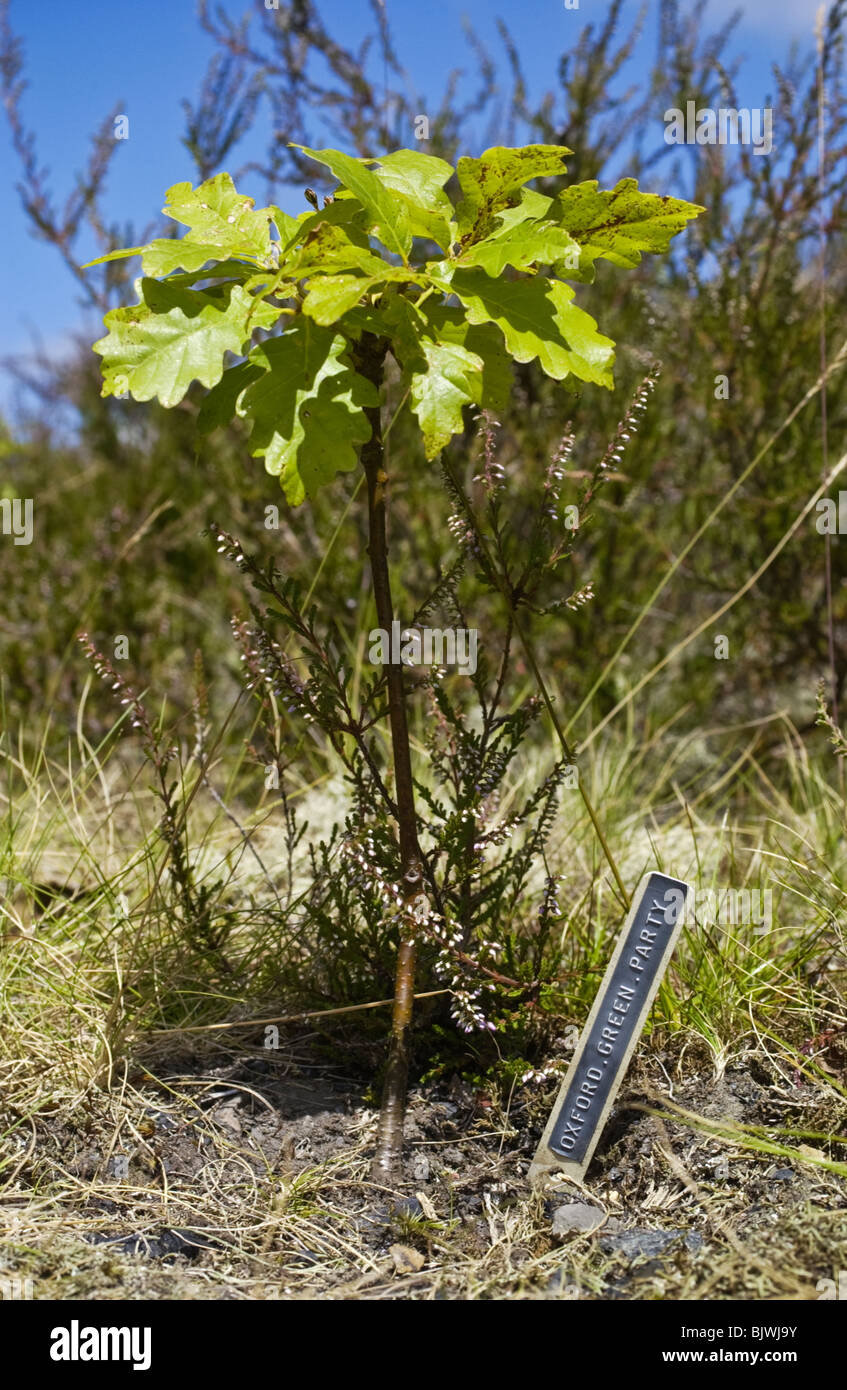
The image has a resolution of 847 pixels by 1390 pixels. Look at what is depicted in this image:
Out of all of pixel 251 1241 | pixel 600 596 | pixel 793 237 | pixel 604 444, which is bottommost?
pixel 251 1241

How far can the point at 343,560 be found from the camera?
3.80 metres

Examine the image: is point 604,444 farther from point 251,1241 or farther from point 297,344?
point 251,1241

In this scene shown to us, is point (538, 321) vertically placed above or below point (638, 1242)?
above

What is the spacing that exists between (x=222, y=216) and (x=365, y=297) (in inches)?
9.5

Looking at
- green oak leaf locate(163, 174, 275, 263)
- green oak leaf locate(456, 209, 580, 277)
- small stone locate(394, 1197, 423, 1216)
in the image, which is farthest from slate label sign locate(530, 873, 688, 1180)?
green oak leaf locate(163, 174, 275, 263)

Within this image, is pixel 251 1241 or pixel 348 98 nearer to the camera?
pixel 251 1241

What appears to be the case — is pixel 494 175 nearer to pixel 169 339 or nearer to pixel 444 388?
pixel 444 388

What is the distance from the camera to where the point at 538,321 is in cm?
146

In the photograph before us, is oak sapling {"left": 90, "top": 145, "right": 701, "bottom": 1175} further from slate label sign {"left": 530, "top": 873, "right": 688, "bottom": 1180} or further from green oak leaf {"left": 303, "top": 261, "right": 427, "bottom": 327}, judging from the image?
slate label sign {"left": 530, "top": 873, "right": 688, "bottom": 1180}

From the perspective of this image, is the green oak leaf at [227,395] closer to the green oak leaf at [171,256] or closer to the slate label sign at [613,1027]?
the green oak leaf at [171,256]

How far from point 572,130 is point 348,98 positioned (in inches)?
32.0

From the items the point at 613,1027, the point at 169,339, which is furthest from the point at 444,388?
the point at 613,1027

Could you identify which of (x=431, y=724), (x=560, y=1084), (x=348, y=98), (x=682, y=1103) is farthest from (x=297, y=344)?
(x=348, y=98)
